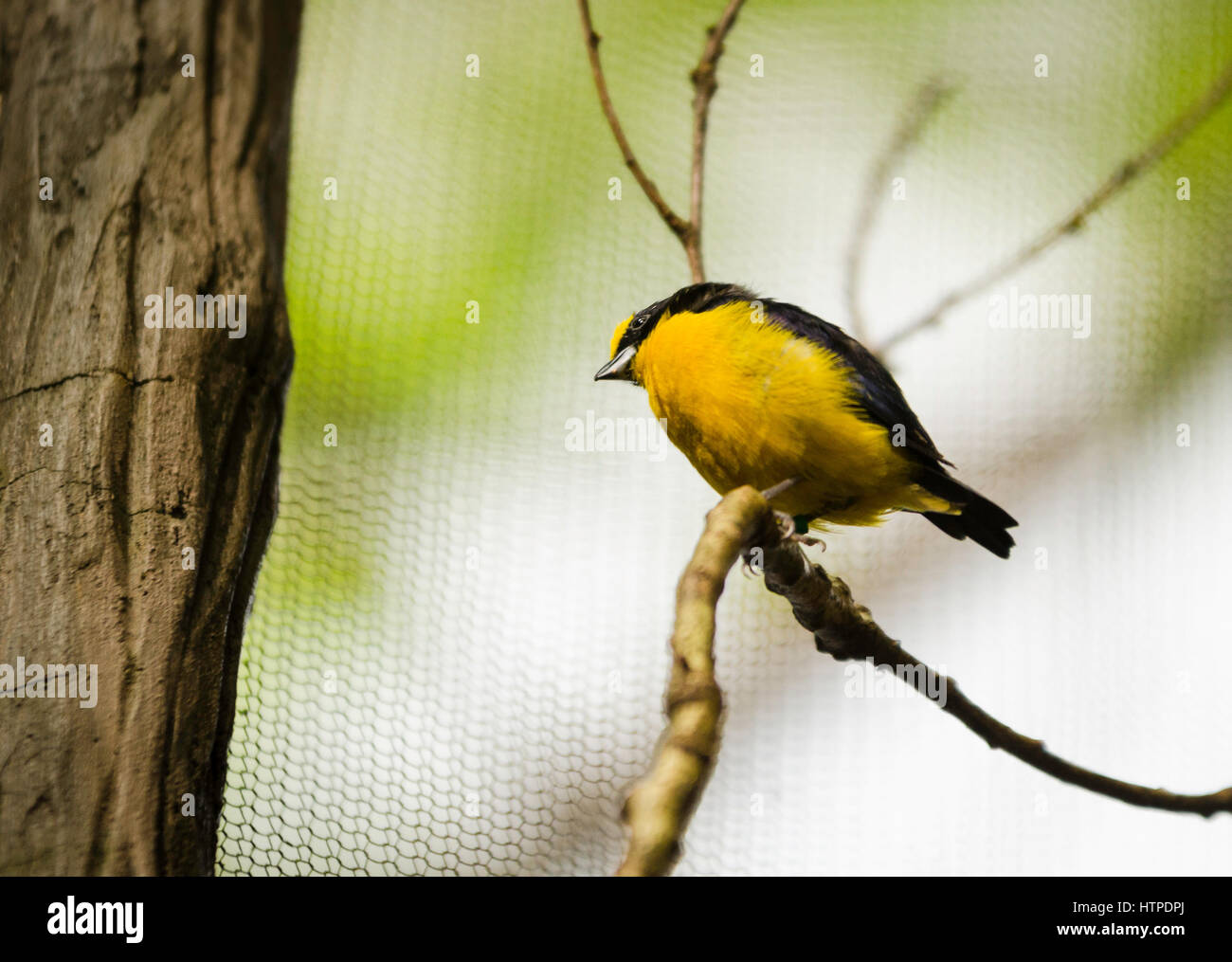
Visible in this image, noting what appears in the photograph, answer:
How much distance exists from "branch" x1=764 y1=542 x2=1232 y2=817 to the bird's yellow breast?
0.21 meters

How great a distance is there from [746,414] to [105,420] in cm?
83

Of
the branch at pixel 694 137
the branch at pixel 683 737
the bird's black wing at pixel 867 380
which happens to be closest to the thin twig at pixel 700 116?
the branch at pixel 694 137

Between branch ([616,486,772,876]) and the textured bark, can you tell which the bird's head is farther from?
branch ([616,486,772,876])

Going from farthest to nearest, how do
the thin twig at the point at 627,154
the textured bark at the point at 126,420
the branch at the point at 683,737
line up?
the thin twig at the point at 627,154 → the textured bark at the point at 126,420 → the branch at the point at 683,737

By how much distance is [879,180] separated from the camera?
1913mm

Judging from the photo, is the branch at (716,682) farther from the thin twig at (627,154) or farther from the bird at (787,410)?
the thin twig at (627,154)

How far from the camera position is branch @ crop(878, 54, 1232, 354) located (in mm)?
1720

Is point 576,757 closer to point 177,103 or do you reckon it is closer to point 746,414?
point 746,414

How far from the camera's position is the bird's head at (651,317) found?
1581 mm

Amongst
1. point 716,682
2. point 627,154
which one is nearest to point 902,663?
point 716,682

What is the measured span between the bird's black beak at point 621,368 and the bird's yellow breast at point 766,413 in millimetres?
74

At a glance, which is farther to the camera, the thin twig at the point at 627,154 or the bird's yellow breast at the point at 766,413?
the thin twig at the point at 627,154

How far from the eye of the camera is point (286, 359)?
1.39 meters
